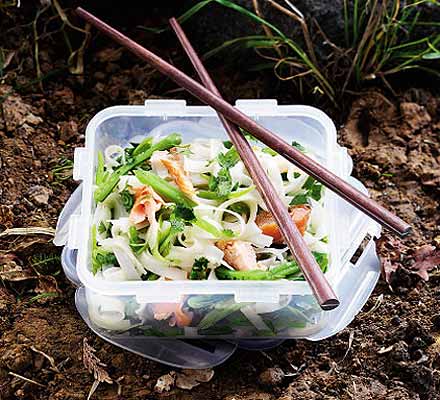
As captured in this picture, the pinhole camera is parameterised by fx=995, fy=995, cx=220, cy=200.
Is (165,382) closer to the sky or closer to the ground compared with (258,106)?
closer to the ground

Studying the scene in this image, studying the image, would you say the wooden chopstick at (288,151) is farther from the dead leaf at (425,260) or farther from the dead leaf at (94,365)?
the dead leaf at (94,365)

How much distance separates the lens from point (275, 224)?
→ 1638 mm

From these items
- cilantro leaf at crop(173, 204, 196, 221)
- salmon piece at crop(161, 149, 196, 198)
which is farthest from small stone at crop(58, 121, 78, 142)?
cilantro leaf at crop(173, 204, 196, 221)

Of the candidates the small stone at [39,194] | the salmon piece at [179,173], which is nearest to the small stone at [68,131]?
the small stone at [39,194]

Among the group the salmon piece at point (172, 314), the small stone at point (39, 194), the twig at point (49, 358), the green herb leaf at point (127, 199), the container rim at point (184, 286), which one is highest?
the green herb leaf at point (127, 199)

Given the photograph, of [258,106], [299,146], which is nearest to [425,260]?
[299,146]

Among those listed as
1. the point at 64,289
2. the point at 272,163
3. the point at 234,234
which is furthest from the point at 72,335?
the point at 272,163

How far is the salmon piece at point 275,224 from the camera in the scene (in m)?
1.64

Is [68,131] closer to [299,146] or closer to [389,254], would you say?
[299,146]

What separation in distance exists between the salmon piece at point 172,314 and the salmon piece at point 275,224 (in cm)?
20

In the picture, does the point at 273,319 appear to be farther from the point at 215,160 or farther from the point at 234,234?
the point at 215,160

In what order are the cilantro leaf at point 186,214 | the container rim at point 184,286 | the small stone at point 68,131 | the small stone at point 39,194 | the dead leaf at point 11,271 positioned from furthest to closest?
1. the small stone at point 68,131
2. the small stone at point 39,194
3. the dead leaf at point 11,271
4. the cilantro leaf at point 186,214
5. the container rim at point 184,286

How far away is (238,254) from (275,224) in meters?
0.09

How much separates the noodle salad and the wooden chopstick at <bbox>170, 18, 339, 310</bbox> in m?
0.06
